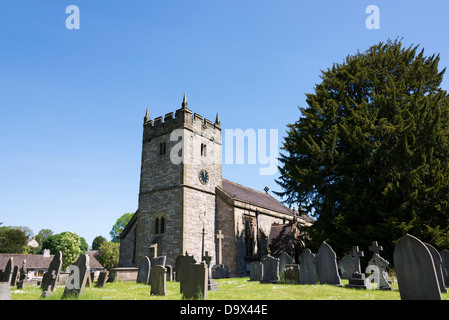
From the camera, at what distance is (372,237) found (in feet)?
45.9

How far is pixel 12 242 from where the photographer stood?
4684 centimetres

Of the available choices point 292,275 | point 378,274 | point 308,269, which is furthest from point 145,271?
point 378,274

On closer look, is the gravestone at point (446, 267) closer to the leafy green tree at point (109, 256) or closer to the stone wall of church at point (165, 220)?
the stone wall of church at point (165, 220)

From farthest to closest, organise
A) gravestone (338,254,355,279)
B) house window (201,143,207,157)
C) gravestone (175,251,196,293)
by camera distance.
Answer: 1. house window (201,143,207,157)
2. gravestone (338,254,355,279)
3. gravestone (175,251,196,293)

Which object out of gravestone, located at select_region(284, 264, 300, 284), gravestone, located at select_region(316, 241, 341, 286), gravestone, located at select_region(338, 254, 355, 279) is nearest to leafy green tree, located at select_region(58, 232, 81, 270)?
gravestone, located at select_region(284, 264, 300, 284)

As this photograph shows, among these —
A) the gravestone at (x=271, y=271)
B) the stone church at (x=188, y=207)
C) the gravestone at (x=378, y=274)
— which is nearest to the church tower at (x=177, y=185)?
the stone church at (x=188, y=207)

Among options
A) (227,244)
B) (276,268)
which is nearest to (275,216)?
(227,244)

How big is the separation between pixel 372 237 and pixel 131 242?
18731 millimetres

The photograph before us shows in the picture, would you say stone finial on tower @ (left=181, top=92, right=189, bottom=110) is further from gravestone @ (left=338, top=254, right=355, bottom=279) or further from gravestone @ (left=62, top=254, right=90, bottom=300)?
gravestone @ (left=62, top=254, right=90, bottom=300)

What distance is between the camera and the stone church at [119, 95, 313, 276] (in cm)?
2156

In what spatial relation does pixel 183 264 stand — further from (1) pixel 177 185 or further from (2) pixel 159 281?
(1) pixel 177 185

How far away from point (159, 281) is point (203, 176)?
1540 centimetres
